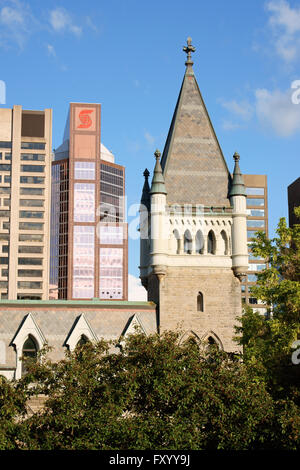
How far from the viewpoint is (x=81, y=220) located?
165125 millimetres

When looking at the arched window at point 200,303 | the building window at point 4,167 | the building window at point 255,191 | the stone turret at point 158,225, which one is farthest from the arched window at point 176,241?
the building window at point 255,191

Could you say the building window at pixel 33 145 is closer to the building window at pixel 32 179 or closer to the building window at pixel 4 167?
the building window at pixel 4 167

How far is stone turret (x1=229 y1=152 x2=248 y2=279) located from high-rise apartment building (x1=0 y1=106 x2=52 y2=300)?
357 ft

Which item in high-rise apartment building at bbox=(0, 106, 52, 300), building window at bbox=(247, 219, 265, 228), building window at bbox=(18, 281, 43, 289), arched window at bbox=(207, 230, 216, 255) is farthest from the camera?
building window at bbox=(247, 219, 265, 228)

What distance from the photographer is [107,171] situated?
174 meters

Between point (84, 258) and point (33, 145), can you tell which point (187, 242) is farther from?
point (84, 258)

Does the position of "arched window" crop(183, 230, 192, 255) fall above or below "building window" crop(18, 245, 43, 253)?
below

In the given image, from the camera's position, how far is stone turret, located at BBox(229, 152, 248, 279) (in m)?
44.2

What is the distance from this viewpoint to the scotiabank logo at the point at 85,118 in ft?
539

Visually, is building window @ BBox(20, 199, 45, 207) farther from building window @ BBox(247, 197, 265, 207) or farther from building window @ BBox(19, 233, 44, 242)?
building window @ BBox(247, 197, 265, 207)

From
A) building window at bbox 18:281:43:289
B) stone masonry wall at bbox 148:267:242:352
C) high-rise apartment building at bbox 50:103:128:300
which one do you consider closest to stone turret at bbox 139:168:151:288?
stone masonry wall at bbox 148:267:242:352

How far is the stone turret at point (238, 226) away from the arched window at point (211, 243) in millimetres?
1162
